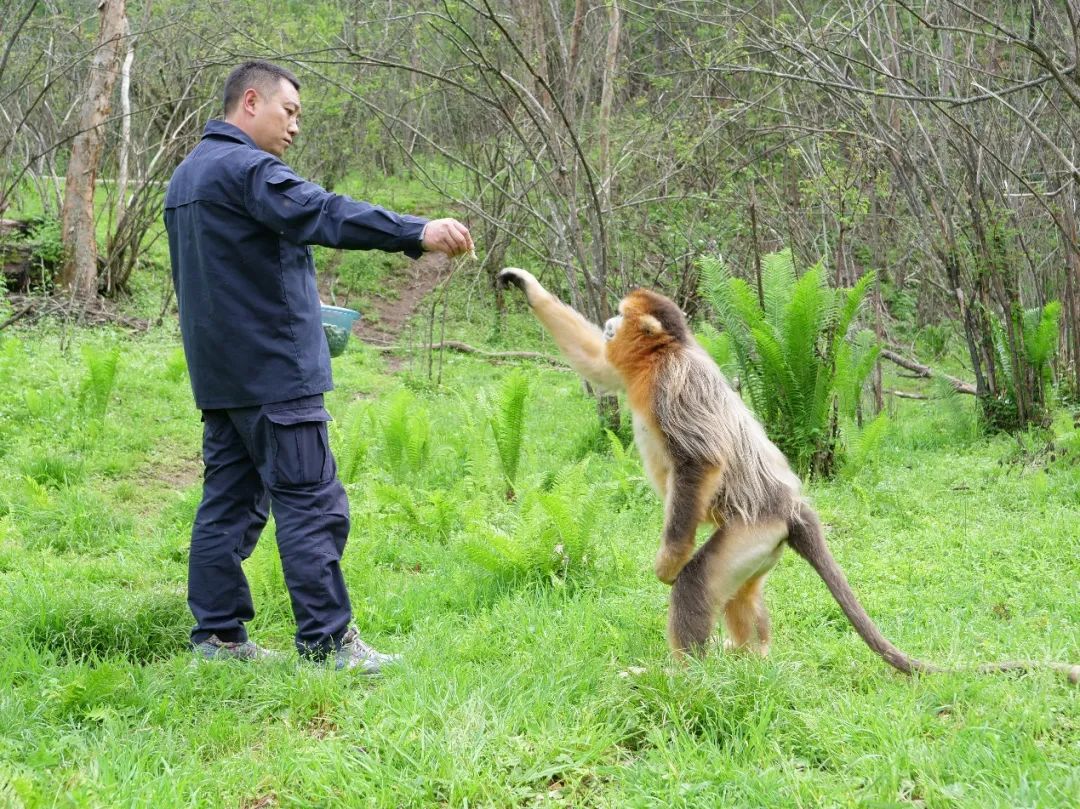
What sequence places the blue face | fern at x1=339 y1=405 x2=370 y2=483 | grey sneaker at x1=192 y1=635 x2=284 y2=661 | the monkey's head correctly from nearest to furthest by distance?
grey sneaker at x1=192 y1=635 x2=284 y2=661, the monkey's head, the blue face, fern at x1=339 y1=405 x2=370 y2=483

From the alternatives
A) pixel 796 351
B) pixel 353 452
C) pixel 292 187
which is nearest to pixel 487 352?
pixel 353 452

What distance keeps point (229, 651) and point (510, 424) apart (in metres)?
3.67

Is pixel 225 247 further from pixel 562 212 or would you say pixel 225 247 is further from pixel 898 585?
pixel 562 212

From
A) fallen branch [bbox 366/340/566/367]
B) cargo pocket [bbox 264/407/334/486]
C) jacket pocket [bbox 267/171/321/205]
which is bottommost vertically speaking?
fallen branch [bbox 366/340/566/367]

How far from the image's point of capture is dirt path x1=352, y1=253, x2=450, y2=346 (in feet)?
58.4

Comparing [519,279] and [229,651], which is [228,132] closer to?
[519,279]

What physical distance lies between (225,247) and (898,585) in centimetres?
362

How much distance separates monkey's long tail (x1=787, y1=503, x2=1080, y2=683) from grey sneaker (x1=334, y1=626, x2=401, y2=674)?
5.55ft

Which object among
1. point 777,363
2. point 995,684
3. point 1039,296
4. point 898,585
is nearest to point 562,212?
point 777,363

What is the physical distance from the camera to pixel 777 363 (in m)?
7.55

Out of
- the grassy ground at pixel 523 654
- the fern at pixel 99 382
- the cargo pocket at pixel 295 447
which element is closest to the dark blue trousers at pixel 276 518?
the cargo pocket at pixel 295 447

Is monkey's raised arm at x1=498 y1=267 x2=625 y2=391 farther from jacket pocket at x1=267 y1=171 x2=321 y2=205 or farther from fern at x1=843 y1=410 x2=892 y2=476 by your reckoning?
fern at x1=843 y1=410 x2=892 y2=476

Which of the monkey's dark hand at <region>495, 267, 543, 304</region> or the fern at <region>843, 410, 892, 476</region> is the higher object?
the monkey's dark hand at <region>495, 267, 543, 304</region>

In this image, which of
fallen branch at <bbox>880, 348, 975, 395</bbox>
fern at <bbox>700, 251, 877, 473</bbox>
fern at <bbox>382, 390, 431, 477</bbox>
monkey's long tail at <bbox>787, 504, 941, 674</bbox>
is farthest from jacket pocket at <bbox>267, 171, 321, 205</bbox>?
fallen branch at <bbox>880, 348, 975, 395</bbox>
